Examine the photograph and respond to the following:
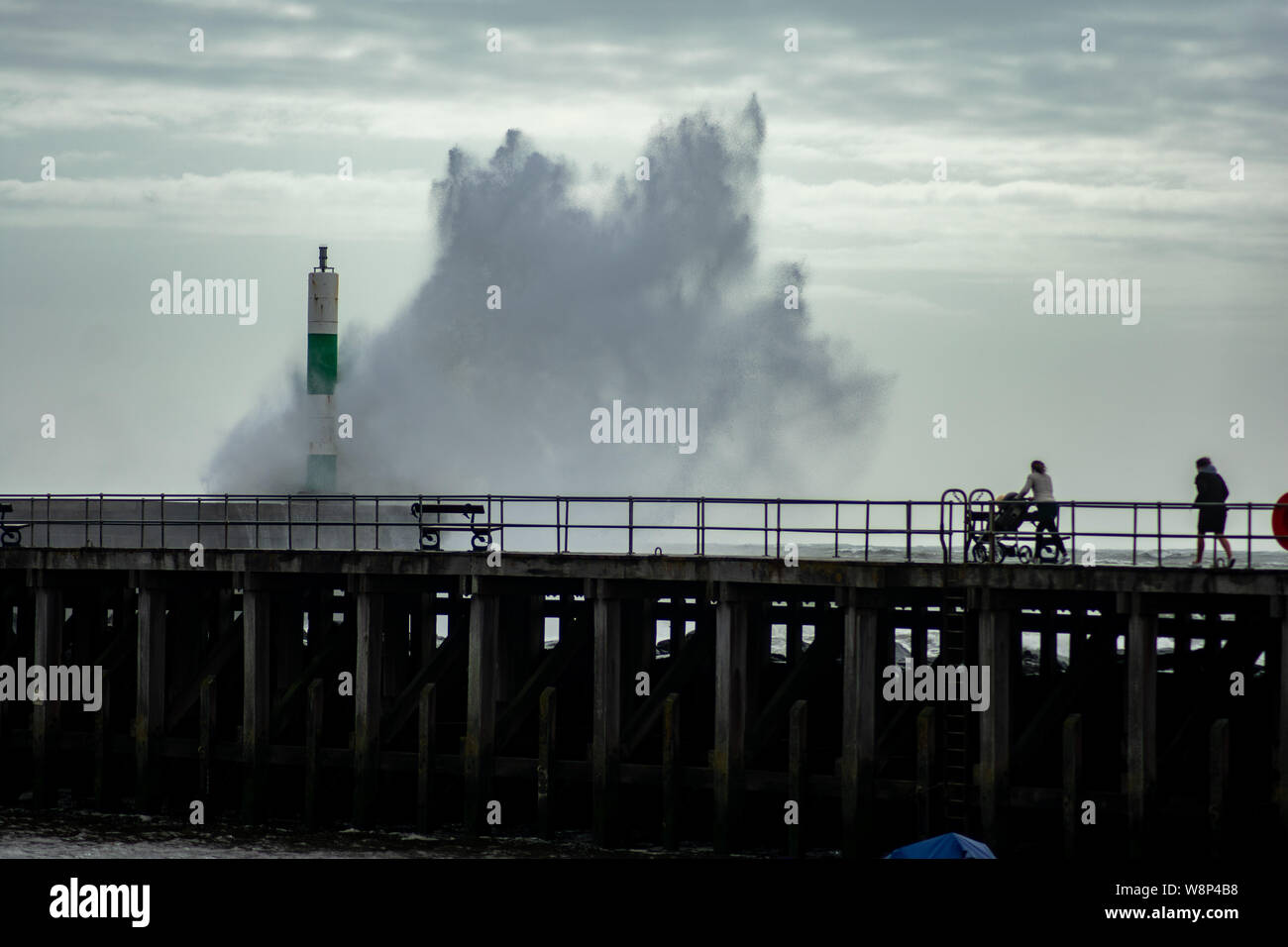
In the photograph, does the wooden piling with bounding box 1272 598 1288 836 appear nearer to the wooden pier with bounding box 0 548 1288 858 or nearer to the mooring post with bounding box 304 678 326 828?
the wooden pier with bounding box 0 548 1288 858

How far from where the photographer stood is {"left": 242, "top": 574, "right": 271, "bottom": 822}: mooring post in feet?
110

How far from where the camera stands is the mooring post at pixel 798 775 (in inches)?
1137

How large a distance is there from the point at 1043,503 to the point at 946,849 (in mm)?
6769

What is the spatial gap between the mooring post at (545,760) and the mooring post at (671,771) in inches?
73.7

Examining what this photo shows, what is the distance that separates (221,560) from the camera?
3394 centimetres

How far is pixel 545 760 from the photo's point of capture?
30922 millimetres

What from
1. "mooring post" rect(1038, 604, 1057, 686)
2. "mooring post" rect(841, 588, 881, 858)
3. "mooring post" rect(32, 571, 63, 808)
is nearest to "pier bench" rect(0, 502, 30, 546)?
"mooring post" rect(32, 571, 63, 808)

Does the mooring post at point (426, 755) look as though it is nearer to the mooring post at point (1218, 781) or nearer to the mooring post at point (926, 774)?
the mooring post at point (926, 774)

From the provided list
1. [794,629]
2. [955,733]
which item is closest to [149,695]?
[794,629]

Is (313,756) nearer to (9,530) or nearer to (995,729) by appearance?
(9,530)

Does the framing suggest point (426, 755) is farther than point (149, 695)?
No

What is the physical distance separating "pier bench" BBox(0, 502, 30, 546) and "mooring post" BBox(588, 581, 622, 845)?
12.7 meters
